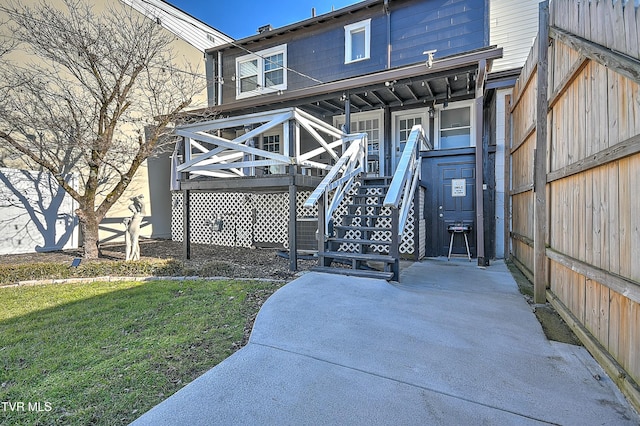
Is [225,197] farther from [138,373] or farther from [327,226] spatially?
[138,373]

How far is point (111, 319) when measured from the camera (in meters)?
3.29

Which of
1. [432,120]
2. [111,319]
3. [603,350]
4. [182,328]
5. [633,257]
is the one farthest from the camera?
[432,120]

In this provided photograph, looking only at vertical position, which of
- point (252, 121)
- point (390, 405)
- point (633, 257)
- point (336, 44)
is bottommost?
point (390, 405)

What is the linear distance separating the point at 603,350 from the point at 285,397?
2.23 meters

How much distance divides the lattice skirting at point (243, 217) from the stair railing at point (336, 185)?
6.58 feet

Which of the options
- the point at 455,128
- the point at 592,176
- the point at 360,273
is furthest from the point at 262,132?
the point at 455,128

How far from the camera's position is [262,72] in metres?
10.9

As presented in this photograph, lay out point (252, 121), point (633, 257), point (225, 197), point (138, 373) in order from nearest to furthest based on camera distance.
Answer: point (633, 257), point (138, 373), point (252, 121), point (225, 197)

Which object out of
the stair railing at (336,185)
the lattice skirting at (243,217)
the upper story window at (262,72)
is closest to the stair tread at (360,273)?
the stair railing at (336,185)

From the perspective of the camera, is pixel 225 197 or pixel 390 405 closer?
pixel 390 405

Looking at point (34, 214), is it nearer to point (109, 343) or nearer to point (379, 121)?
point (109, 343)

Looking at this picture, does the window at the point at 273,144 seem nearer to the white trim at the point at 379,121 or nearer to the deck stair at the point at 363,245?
the white trim at the point at 379,121

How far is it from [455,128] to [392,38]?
296 cm

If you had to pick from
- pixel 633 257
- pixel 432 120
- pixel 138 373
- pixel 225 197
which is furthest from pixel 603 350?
pixel 225 197
